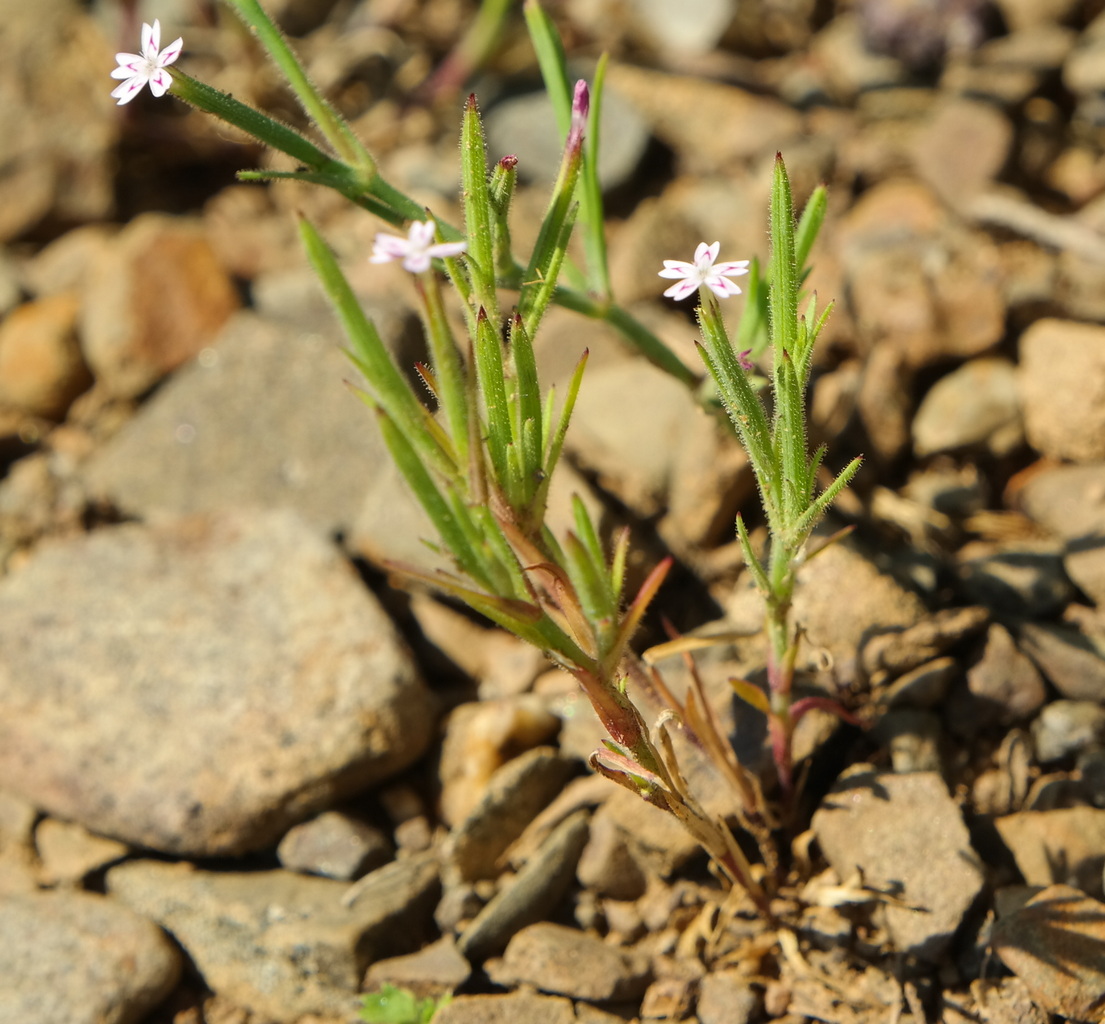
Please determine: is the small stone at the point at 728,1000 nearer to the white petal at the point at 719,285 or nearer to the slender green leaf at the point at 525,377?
the slender green leaf at the point at 525,377

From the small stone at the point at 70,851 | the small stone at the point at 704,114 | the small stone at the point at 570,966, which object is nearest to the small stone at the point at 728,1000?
the small stone at the point at 570,966

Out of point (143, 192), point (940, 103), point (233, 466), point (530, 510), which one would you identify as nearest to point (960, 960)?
point (530, 510)

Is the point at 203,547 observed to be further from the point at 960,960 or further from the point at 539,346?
the point at 960,960

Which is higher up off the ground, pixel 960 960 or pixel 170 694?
pixel 170 694

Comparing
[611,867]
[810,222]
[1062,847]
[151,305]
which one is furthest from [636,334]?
[151,305]

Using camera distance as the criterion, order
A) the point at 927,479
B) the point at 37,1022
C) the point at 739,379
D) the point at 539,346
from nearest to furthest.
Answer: the point at 739,379
the point at 37,1022
the point at 927,479
the point at 539,346

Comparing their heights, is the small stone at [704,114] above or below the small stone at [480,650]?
above

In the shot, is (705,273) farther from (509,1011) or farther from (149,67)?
(509,1011)
